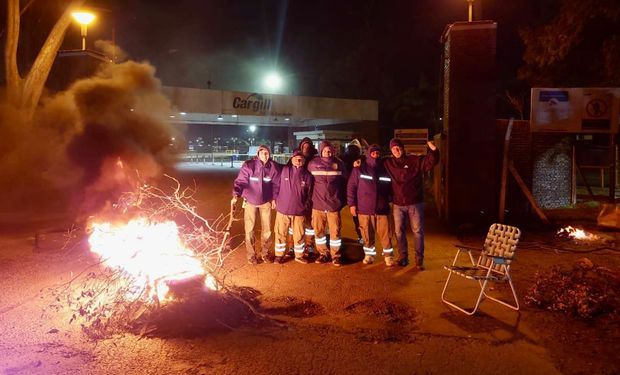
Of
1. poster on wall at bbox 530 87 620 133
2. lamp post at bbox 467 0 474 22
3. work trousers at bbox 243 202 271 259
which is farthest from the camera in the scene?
poster on wall at bbox 530 87 620 133

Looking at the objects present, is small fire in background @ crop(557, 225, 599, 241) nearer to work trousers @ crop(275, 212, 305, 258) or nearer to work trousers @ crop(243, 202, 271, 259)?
work trousers @ crop(275, 212, 305, 258)

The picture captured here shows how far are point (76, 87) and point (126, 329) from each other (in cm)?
1542

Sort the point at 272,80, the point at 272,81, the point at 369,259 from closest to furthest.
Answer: the point at 369,259 → the point at 272,80 → the point at 272,81

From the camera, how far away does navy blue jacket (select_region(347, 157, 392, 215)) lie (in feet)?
26.3

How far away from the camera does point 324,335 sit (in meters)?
5.24

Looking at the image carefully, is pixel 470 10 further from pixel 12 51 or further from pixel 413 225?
pixel 12 51

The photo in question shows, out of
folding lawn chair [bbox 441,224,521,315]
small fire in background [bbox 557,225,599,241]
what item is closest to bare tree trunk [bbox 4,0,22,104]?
folding lawn chair [bbox 441,224,521,315]

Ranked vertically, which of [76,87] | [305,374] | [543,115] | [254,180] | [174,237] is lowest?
[305,374]

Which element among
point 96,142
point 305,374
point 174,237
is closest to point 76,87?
point 96,142

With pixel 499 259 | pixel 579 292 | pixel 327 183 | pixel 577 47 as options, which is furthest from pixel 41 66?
pixel 577 47

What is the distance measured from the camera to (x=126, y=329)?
534cm

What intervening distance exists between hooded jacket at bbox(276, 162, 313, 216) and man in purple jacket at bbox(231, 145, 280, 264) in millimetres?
158

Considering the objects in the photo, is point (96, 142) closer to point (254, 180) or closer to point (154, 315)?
point (254, 180)

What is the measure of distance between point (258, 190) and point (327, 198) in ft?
3.59
